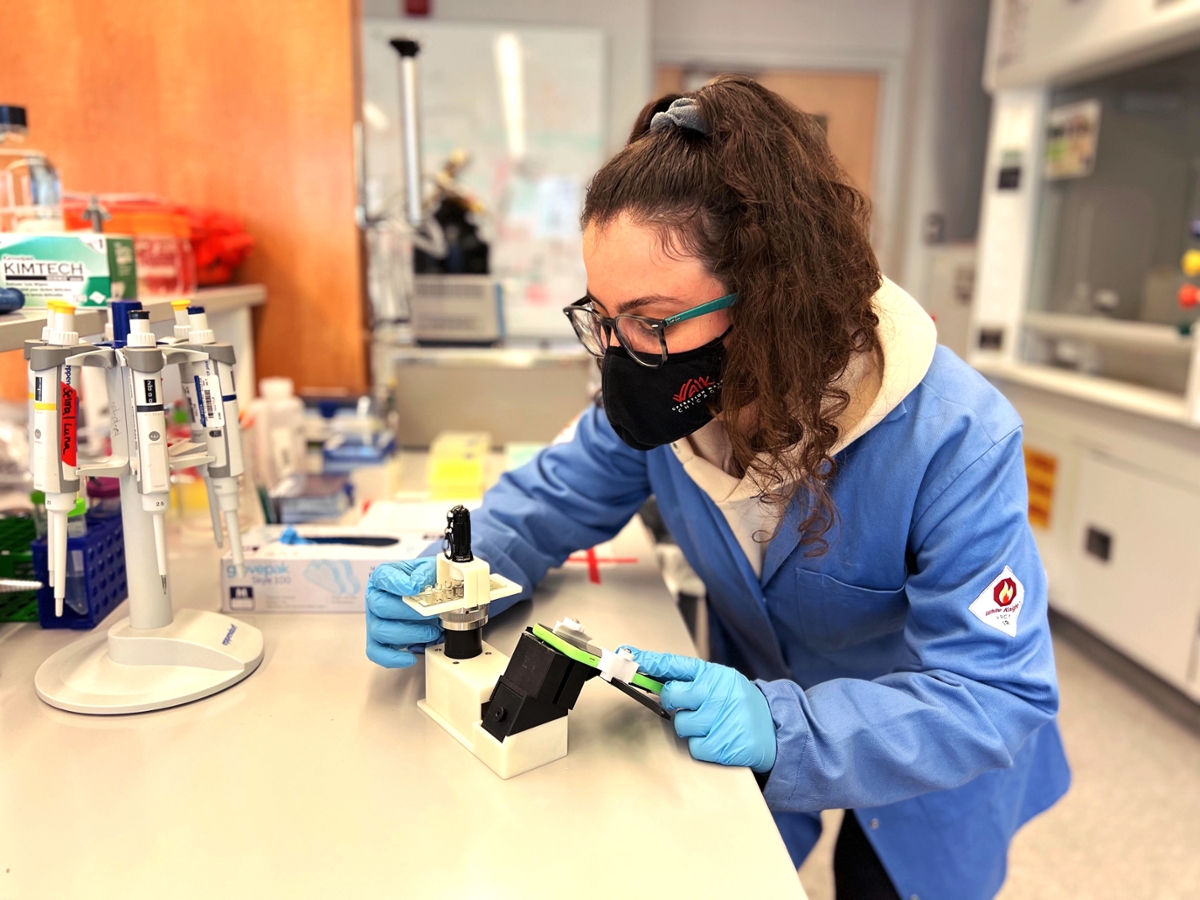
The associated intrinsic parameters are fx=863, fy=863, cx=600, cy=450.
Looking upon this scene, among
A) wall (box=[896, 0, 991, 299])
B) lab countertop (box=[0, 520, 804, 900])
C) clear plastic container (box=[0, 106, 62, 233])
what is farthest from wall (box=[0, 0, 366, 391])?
wall (box=[896, 0, 991, 299])

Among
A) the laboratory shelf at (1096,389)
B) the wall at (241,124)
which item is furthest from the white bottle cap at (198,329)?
the laboratory shelf at (1096,389)

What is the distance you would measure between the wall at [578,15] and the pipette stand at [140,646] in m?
3.47

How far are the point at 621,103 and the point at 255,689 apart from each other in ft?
12.2

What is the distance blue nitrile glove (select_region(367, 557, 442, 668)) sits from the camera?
3.05 feet

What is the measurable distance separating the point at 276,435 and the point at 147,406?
0.83 metres

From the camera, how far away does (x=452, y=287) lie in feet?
7.04

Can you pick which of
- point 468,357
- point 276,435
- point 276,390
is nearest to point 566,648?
point 276,435

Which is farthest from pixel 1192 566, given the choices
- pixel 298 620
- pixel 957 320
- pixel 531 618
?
pixel 298 620

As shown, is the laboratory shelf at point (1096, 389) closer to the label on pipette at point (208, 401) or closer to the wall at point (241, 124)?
the wall at point (241, 124)

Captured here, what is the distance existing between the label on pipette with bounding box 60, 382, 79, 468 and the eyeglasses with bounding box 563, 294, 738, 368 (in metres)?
0.52

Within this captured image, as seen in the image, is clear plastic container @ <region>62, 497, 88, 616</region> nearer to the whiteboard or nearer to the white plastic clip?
the white plastic clip

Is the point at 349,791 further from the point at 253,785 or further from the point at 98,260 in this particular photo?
the point at 98,260

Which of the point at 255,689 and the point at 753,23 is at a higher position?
the point at 753,23

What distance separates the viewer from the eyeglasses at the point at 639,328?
905mm
